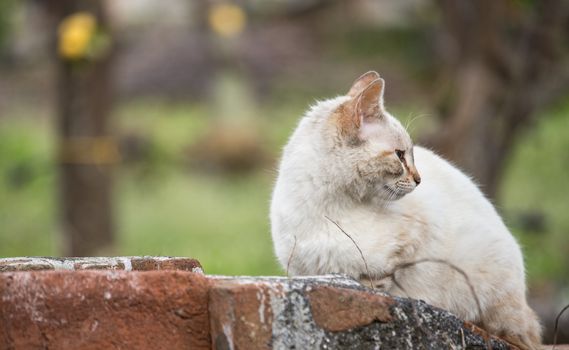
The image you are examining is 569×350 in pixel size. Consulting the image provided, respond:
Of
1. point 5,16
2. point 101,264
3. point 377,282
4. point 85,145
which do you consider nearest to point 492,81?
point 85,145

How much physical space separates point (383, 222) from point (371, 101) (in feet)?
1.56

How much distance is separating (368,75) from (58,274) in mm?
1758

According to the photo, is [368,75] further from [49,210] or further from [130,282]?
[49,210]

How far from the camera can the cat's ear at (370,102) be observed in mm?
4227

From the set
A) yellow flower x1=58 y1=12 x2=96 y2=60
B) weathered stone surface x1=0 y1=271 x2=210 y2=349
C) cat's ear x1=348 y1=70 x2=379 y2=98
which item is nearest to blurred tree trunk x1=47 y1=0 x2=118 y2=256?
yellow flower x1=58 y1=12 x2=96 y2=60

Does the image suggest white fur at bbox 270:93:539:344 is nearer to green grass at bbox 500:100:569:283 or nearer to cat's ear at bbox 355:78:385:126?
cat's ear at bbox 355:78:385:126

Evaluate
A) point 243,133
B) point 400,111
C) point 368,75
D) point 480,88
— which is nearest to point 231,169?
point 243,133

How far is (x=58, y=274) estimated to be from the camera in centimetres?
329

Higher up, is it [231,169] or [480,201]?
[480,201]

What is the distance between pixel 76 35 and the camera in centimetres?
995

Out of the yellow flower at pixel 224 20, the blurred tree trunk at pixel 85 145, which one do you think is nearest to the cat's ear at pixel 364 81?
the blurred tree trunk at pixel 85 145

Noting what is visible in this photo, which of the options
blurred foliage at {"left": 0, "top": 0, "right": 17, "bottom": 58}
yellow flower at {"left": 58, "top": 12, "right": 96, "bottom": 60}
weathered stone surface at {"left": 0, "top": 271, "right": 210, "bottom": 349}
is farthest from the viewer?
blurred foliage at {"left": 0, "top": 0, "right": 17, "bottom": 58}

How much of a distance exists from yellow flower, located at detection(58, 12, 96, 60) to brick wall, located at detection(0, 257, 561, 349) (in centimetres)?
690

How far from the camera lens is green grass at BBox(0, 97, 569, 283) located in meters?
11.2
